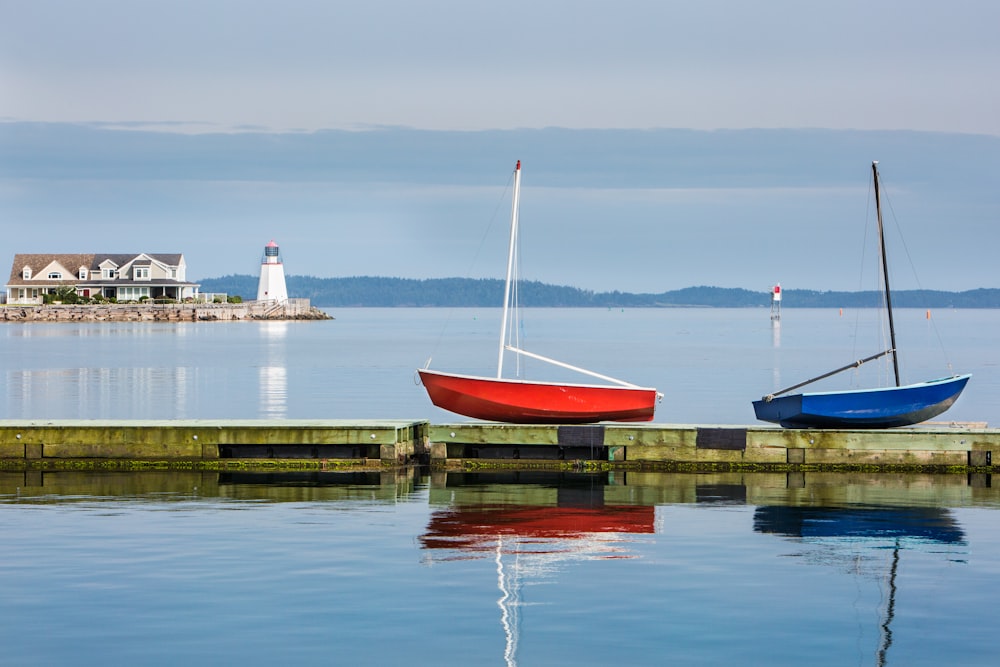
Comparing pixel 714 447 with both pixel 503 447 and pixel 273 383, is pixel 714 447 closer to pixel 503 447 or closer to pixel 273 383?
pixel 503 447

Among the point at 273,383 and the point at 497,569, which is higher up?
the point at 273,383

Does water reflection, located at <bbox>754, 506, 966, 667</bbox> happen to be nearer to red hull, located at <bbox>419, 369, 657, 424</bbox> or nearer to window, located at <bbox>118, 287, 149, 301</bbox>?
red hull, located at <bbox>419, 369, 657, 424</bbox>

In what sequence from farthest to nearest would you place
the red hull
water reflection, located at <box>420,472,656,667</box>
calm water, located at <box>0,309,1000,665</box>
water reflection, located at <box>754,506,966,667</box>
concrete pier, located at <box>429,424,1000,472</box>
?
the red hull
concrete pier, located at <box>429,424,1000,472</box>
water reflection, located at <box>754,506,966,667</box>
water reflection, located at <box>420,472,656,667</box>
calm water, located at <box>0,309,1000,665</box>

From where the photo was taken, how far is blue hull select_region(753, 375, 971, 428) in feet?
97.6

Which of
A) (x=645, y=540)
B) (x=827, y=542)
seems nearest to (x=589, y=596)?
(x=645, y=540)

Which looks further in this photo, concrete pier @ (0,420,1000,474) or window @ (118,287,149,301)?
window @ (118,287,149,301)

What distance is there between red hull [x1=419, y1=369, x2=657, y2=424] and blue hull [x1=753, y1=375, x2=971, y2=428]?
10.4 feet

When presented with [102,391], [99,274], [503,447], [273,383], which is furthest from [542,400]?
[99,274]

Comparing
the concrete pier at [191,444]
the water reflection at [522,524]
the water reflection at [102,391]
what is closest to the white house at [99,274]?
the water reflection at [102,391]

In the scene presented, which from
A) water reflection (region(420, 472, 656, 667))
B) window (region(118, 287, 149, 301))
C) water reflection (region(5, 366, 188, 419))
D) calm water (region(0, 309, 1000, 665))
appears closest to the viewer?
calm water (region(0, 309, 1000, 665))

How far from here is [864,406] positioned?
2988 centimetres

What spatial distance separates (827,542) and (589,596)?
5.80 m

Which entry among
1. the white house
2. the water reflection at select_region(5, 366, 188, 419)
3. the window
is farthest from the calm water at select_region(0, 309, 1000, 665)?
the window

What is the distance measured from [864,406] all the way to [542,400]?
294 inches
